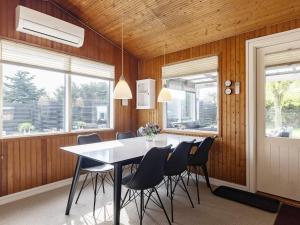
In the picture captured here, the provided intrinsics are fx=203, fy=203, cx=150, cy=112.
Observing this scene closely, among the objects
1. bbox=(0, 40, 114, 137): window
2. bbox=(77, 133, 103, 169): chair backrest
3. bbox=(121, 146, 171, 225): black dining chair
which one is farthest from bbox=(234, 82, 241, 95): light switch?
bbox=(0, 40, 114, 137): window

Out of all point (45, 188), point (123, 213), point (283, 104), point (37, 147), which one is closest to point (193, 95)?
point (283, 104)

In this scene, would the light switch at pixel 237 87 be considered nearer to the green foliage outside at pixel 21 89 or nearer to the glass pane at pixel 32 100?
the glass pane at pixel 32 100

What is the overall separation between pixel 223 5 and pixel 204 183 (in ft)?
9.42

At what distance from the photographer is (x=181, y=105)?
4477 mm

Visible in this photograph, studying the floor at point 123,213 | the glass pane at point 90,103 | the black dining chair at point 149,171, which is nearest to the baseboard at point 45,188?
the floor at point 123,213

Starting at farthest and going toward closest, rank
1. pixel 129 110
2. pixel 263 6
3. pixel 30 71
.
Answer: pixel 129 110, pixel 30 71, pixel 263 6

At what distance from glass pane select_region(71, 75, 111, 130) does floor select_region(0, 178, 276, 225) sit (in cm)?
146

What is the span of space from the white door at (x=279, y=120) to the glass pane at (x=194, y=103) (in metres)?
0.78

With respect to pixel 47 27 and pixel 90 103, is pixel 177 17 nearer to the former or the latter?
pixel 47 27

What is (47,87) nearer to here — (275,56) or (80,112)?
(80,112)

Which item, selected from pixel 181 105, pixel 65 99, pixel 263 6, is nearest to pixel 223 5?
pixel 263 6

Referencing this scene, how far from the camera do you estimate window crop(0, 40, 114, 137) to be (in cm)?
305

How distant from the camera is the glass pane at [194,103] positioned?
3.80 m

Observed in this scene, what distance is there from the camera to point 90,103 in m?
4.18
